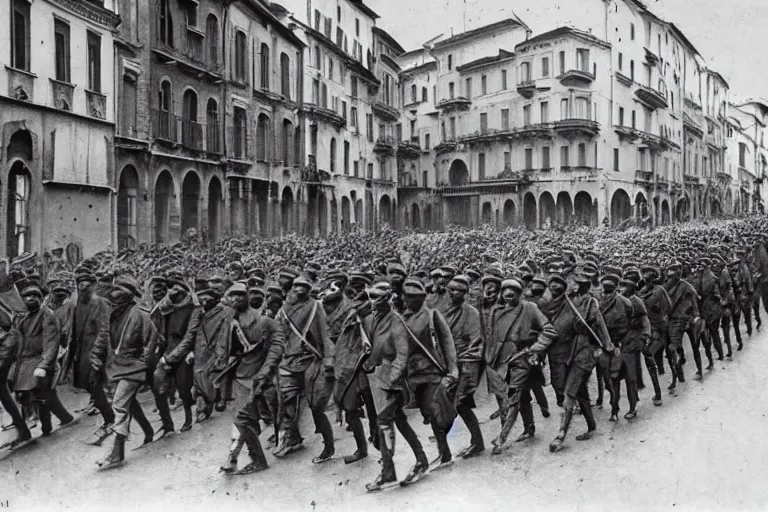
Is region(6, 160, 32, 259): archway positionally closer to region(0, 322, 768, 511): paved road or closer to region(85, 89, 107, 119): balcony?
region(85, 89, 107, 119): balcony

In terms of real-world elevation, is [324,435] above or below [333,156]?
below

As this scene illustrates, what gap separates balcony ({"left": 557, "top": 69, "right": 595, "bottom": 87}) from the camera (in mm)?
43562

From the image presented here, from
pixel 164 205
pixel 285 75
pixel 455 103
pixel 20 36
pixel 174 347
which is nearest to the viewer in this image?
pixel 174 347

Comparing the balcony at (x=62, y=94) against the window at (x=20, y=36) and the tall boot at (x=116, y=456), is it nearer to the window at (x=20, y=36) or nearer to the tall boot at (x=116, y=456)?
the window at (x=20, y=36)

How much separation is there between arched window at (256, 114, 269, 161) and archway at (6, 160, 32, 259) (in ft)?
46.4

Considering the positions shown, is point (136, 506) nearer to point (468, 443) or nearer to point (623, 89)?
point (468, 443)

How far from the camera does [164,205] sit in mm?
24297

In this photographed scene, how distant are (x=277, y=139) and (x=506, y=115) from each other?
20.0 m

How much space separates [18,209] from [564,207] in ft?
112

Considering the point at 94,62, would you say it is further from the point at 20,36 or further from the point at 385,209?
the point at 385,209

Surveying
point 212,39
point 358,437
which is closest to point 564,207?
point 212,39

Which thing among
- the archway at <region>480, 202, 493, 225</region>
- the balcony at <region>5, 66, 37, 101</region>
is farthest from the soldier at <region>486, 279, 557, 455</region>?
the archway at <region>480, 202, 493, 225</region>

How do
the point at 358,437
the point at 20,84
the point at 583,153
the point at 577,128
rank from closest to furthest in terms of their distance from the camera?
the point at 358,437 → the point at 20,84 → the point at 577,128 → the point at 583,153

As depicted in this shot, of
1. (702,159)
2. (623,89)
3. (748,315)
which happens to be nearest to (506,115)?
(623,89)
